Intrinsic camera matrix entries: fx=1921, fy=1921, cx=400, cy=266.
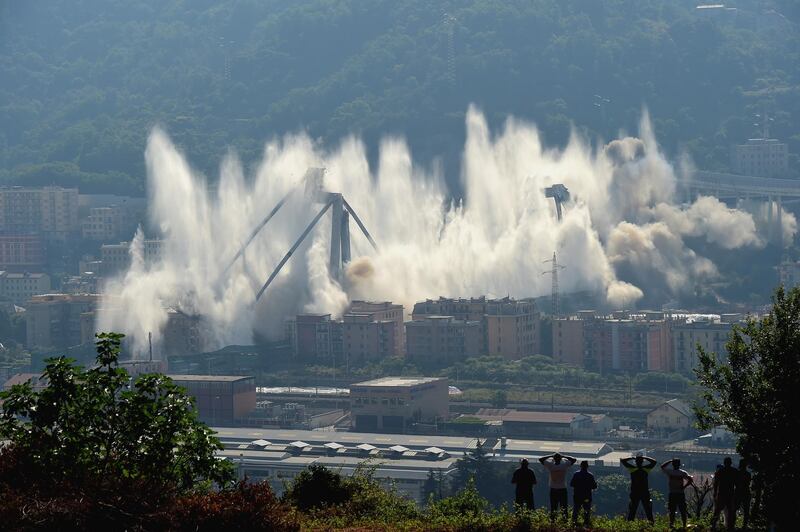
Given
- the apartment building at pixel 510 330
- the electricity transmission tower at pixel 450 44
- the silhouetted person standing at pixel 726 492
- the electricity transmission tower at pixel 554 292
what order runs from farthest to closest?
the electricity transmission tower at pixel 450 44 < the electricity transmission tower at pixel 554 292 < the apartment building at pixel 510 330 < the silhouetted person standing at pixel 726 492

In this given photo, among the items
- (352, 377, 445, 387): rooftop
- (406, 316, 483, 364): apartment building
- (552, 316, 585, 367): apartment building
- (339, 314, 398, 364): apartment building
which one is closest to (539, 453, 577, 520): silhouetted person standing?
(352, 377, 445, 387): rooftop

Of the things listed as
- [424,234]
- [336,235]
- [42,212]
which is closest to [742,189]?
[424,234]

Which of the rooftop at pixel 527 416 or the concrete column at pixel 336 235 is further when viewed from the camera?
the concrete column at pixel 336 235

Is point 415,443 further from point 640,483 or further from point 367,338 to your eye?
point 640,483

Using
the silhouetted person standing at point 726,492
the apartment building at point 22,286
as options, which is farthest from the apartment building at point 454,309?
the silhouetted person standing at point 726,492

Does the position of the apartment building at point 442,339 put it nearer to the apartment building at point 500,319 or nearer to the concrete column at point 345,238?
the apartment building at point 500,319

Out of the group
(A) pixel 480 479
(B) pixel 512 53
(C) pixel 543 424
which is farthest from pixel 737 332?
(B) pixel 512 53

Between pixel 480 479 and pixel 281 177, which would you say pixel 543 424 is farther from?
pixel 281 177
